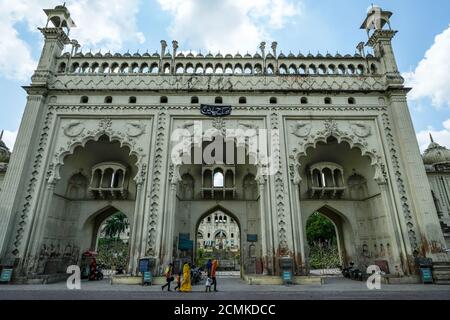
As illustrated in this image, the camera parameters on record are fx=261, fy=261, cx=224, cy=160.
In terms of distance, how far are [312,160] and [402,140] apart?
220 inches

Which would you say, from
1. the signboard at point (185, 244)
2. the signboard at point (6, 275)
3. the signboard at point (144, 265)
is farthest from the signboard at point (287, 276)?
the signboard at point (6, 275)

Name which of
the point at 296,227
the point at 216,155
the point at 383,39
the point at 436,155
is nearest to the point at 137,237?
the point at 216,155

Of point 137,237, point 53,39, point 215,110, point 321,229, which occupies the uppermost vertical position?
point 53,39

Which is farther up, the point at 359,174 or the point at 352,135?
the point at 352,135

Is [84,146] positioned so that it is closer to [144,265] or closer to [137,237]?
[137,237]

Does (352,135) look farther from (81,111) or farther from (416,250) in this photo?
(81,111)

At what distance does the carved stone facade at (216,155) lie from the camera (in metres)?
14.5

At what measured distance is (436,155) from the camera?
23.0 metres

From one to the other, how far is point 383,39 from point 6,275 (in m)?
27.7

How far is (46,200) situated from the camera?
596 inches

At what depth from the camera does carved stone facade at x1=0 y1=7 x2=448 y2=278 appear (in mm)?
14523

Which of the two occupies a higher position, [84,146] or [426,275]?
[84,146]

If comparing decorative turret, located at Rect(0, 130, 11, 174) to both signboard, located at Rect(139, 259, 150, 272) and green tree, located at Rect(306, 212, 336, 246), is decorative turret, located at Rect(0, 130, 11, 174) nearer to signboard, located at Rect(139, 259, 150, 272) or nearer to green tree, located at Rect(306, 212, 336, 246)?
signboard, located at Rect(139, 259, 150, 272)
